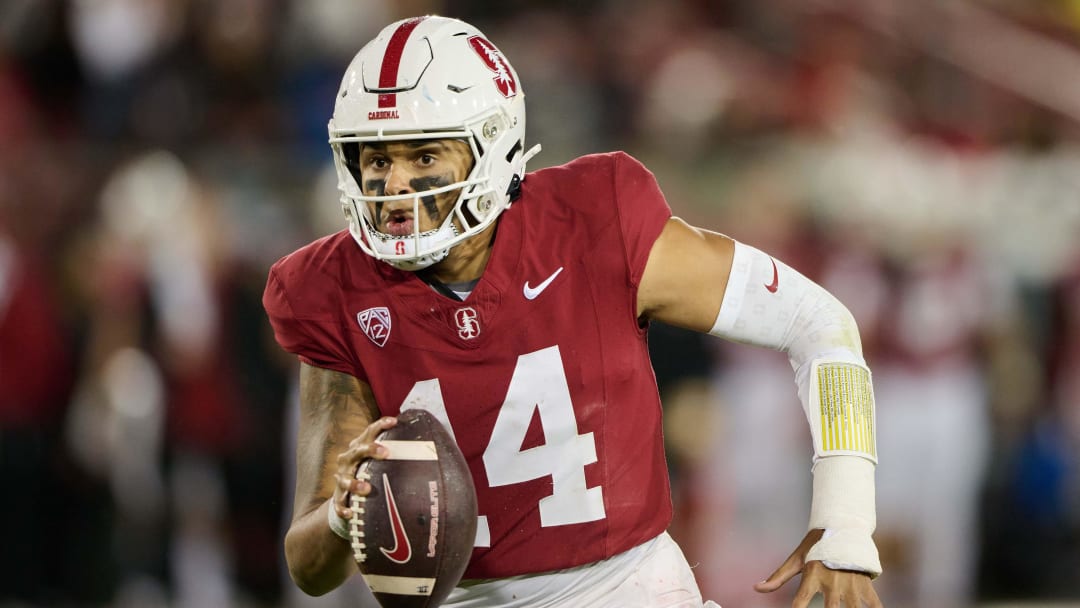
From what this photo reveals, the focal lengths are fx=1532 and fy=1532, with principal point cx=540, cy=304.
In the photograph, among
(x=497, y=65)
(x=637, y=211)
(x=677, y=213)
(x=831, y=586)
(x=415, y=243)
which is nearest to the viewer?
(x=831, y=586)

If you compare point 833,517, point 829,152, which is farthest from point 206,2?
point 833,517

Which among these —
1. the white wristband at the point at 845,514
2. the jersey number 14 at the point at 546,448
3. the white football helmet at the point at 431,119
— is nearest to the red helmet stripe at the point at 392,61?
the white football helmet at the point at 431,119

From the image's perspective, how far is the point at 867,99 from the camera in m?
6.83

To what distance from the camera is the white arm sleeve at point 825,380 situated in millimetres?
2562

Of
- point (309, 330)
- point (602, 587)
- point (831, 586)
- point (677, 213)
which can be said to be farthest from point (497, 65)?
point (677, 213)

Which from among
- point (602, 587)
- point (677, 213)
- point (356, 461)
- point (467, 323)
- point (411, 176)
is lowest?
point (602, 587)

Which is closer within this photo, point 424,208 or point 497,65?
point 424,208

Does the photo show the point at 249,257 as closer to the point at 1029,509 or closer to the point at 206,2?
the point at 206,2

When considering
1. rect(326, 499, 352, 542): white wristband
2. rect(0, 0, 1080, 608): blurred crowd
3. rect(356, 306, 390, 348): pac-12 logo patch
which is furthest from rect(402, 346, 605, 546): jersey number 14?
rect(0, 0, 1080, 608): blurred crowd

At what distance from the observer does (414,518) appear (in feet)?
7.93

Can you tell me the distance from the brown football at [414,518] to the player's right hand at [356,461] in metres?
0.01

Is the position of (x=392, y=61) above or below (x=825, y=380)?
above

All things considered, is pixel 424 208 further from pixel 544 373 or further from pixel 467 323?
pixel 544 373

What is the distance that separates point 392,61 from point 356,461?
757 mm
